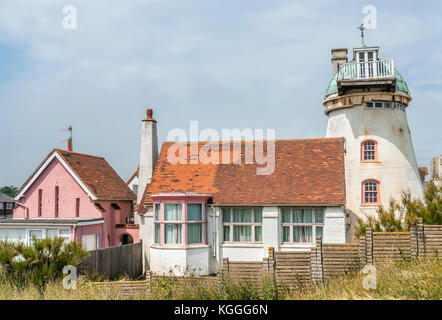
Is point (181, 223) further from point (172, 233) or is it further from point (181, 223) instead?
point (172, 233)

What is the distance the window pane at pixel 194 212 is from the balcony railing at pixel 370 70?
36.2ft

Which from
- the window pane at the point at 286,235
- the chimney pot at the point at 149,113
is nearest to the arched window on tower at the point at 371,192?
the window pane at the point at 286,235

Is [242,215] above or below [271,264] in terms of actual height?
above

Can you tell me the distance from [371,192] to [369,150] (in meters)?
2.32

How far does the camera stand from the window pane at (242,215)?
20953mm

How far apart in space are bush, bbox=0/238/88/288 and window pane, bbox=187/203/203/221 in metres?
8.29

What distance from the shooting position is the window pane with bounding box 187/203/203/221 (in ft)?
66.7

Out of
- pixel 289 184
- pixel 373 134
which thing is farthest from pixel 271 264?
pixel 373 134

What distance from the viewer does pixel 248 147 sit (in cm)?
2397

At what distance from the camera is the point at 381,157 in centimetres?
2295

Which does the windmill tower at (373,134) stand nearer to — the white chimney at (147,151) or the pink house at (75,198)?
the white chimney at (147,151)

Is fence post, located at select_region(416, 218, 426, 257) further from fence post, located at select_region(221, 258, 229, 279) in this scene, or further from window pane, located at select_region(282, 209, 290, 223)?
window pane, located at select_region(282, 209, 290, 223)

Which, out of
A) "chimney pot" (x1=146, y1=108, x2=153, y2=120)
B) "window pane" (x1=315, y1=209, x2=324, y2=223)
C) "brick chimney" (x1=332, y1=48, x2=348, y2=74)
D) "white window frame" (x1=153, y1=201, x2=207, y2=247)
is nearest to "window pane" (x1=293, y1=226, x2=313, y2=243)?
"window pane" (x1=315, y1=209, x2=324, y2=223)
